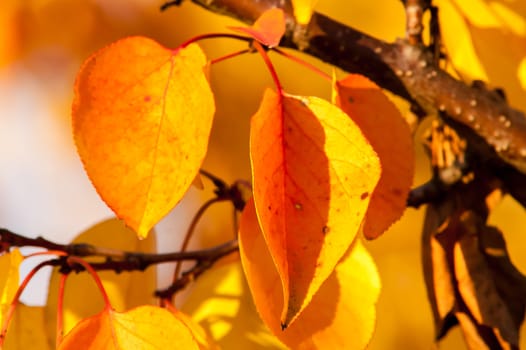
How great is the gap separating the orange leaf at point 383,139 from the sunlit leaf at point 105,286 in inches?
9.4

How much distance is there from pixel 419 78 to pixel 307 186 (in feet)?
0.79

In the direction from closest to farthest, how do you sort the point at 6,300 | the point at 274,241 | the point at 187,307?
1. the point at 274,241
2. the point at 6,300
3. the point at 187,307

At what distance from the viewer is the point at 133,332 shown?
1.93ft

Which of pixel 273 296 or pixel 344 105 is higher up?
pixel 344 105

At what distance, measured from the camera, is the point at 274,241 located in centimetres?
51

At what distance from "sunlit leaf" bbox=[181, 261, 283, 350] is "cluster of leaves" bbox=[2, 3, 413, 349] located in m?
0.15

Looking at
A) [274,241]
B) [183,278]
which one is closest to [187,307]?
[183,278]

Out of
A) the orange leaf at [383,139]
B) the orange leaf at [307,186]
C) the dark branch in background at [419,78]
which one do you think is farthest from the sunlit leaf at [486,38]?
the orange leaf at [307,186]

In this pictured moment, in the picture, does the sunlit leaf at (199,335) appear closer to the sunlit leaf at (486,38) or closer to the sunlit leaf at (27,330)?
the sunlit leaf at (27,330)

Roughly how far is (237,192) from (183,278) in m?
0.10

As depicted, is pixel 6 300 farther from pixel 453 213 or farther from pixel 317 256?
pixel 453 213


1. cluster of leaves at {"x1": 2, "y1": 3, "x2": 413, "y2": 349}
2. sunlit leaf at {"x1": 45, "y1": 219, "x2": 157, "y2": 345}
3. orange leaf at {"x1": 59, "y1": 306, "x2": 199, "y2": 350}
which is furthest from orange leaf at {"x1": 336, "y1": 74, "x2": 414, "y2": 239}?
sunlit leaf at {"x1": 45, "y1": 219, "x2": 157, "y2": 345}

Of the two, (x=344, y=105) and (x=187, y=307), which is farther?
(x=187, y=307)

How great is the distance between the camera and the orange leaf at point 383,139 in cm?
62
